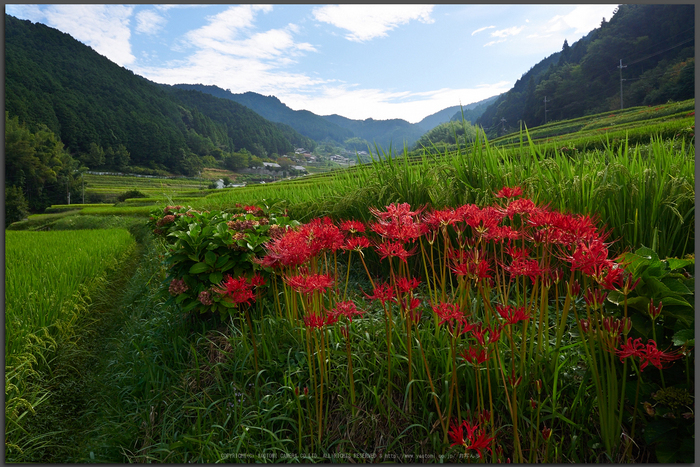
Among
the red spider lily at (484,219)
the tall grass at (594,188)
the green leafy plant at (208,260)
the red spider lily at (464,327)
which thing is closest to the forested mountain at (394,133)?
the tall grass at (594,188)

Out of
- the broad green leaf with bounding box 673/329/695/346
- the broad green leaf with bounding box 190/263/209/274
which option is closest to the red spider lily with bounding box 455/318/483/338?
the broad green leaf with bounding box 673/329/695/346

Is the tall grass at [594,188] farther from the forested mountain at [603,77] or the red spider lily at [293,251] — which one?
the forested mountain at [603,77]

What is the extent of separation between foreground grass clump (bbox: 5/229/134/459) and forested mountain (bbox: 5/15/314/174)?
4.71 ft

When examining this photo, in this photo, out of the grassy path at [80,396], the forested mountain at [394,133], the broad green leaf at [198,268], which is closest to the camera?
the grassy path at [80,396]

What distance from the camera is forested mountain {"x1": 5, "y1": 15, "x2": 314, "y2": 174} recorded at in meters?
2.83

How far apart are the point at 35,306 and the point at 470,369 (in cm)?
390

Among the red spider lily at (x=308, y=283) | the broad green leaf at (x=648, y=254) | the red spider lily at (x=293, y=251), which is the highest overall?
the red spider lily at (x=293, y=251)

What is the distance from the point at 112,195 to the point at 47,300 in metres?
7.59

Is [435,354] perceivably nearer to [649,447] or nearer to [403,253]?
[403,253]

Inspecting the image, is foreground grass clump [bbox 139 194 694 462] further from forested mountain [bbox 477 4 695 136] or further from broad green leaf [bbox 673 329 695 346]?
forested mountain [bbox 477 4 695 136]

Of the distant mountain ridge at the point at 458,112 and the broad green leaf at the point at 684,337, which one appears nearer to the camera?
the broad green leaf at the point at 684,337

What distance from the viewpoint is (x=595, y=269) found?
927 mm

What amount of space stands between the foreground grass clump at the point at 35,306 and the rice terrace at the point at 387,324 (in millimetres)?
26

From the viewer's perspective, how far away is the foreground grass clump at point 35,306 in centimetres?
202
